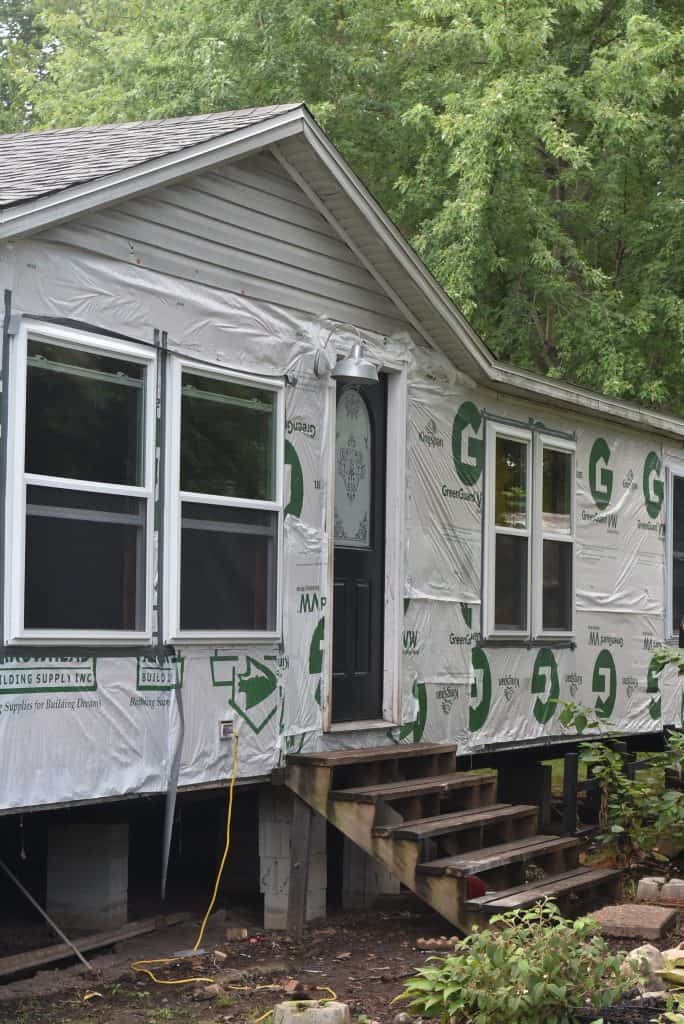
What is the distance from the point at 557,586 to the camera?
12.2 m

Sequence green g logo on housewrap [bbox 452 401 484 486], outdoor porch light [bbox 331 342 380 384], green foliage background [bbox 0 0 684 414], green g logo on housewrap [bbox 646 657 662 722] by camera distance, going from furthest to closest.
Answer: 1. green foliage background [bbox 0 0 684 414]
2. green g logo on housewrap [bbox 646 657 662 722]
3. green g logo on housewrap [bbox 452 401 484 486]
4. outdoor porch light [bbox 331 342 380 384]

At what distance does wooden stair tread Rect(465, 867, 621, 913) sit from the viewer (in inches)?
322

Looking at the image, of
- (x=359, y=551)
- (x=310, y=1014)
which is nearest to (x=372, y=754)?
(x=359, y=551)

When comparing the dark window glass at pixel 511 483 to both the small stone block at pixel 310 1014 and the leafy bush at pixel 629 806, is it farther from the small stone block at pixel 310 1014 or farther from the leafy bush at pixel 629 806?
the small stone block at pixel 310 1014

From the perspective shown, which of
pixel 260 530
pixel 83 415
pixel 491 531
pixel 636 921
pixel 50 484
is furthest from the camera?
pixel 491 531

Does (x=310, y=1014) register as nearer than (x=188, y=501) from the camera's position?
Yes

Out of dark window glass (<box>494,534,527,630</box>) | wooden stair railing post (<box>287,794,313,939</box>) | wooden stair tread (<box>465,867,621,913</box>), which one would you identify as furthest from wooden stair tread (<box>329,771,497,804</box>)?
dark window glass (<box>494,534,527,630</box>)

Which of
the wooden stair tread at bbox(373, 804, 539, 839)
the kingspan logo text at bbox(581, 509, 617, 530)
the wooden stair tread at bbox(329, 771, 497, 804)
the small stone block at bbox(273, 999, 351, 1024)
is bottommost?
the small stone block at bbox(273, 999, 351, 1024)

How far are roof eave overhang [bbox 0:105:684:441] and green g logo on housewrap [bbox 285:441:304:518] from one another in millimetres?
1614

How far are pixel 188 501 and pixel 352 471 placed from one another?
Result: 6.41 ft

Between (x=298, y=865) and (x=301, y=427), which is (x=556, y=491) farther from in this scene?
(x=298, y=865)

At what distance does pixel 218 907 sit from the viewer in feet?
31.7

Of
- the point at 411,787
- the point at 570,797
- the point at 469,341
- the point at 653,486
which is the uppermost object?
the point at 469,341

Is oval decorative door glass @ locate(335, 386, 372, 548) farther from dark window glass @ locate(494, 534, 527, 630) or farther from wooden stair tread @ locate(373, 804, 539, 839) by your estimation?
wooden stair tread @ locate(373, 804, 539, 839)
